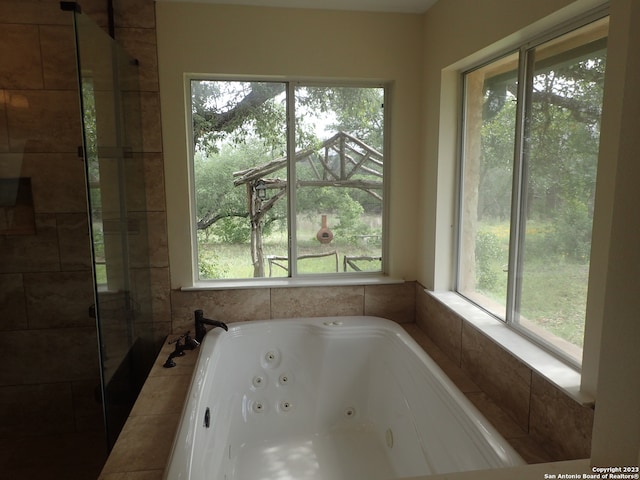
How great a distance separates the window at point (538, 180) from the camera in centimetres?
156

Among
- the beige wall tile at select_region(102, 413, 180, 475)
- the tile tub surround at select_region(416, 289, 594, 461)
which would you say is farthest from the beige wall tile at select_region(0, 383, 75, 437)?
the tile tub surround at select_region(416, 289, 594, 461)

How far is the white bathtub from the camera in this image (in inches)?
69.8

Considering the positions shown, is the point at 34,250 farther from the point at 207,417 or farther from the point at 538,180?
the point at 538,180

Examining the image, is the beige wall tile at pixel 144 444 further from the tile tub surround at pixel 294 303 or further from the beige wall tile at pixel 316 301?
the beige wall tile at pixel 316 301

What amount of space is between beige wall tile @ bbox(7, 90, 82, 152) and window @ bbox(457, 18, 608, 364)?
2217 millimetres

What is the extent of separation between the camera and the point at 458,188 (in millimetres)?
2523

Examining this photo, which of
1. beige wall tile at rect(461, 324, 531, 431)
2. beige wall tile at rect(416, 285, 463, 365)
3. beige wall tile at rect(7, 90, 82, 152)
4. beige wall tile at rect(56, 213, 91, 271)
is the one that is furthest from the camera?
beige wall tile at rect(56, 213, 91, 271)

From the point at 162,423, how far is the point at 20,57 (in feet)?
6.79

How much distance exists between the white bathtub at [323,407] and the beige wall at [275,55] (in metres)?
0.72

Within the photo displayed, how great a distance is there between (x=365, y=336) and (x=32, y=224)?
2.02 m

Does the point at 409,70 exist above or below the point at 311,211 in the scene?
above

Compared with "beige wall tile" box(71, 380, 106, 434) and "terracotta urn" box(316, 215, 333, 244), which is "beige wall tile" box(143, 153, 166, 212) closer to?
"terracotta urn" box(316, 215, 333, 244)

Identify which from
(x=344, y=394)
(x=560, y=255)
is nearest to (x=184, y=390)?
(x=344, y=394)

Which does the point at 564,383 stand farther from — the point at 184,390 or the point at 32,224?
the point at 32,224
